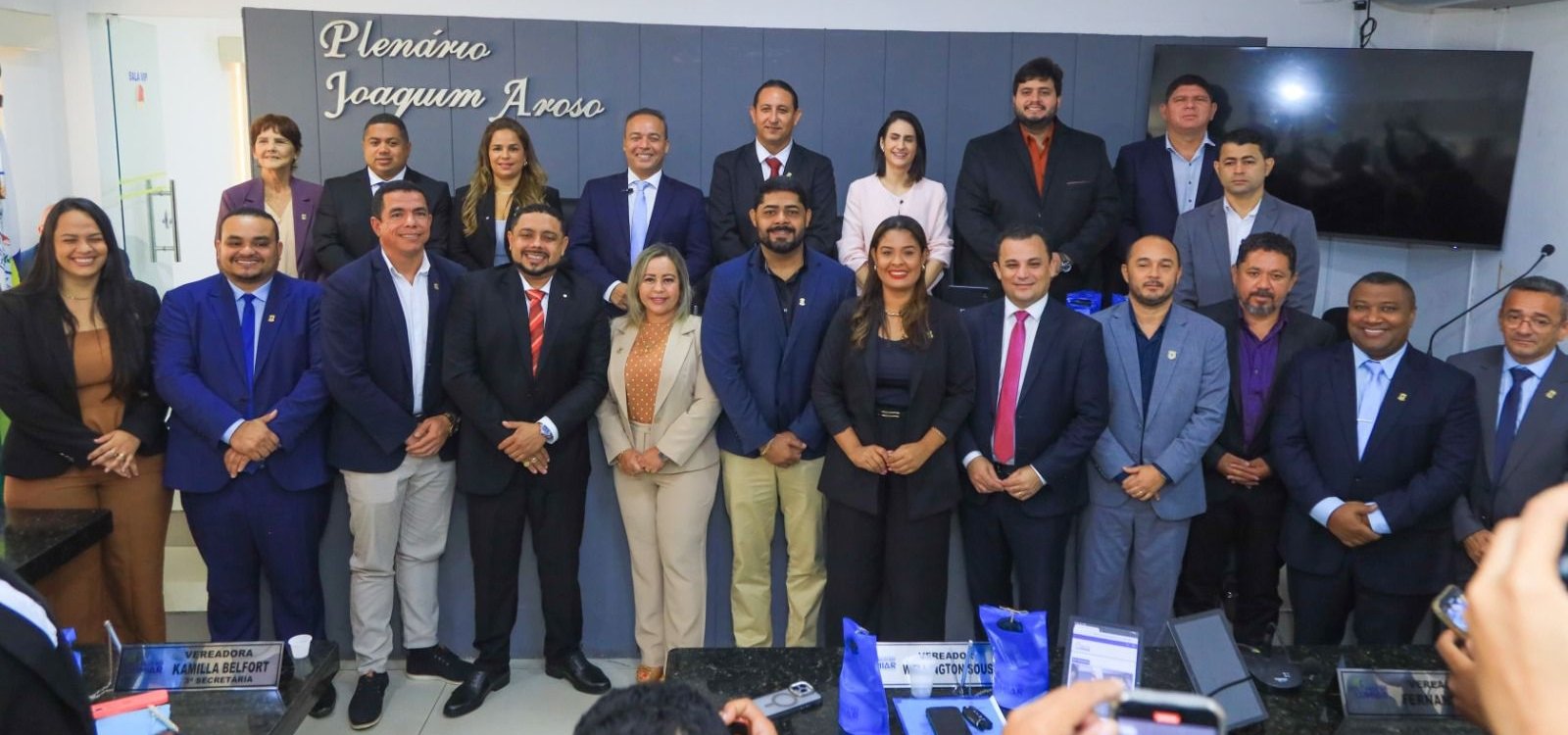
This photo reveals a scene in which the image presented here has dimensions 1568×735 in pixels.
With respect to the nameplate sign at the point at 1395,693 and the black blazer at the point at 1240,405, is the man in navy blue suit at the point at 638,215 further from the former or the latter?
the nameplate sign at the point at 1395,693

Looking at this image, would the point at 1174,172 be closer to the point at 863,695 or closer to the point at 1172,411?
the point at 1172,411

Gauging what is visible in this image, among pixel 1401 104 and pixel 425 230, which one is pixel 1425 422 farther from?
pixel 425 230

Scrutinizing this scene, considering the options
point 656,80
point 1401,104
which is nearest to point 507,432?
point 656,80

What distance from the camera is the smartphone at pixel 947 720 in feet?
6.73

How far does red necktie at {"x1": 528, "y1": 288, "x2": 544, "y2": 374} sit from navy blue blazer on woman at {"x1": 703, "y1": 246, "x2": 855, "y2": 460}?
54 centimetres

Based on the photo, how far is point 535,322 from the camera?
3.65m

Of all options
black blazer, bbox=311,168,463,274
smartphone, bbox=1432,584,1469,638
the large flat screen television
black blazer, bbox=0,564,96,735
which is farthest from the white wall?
smartphone, bbox=1432,584,1469,638

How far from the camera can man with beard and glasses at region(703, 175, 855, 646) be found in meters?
3.65

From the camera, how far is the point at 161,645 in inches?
92.7

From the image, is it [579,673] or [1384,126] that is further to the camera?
[1384,126]

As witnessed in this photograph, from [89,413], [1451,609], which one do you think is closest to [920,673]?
[1451,609]

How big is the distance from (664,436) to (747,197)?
4.05ft

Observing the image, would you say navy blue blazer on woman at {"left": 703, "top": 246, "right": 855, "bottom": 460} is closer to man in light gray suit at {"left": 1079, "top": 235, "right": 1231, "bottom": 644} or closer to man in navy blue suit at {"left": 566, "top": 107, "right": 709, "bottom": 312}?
man in navy blue suit at {"left": 566, "top": 107, "right": 709, "bottom": 312}

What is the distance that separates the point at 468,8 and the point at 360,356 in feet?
8.59
